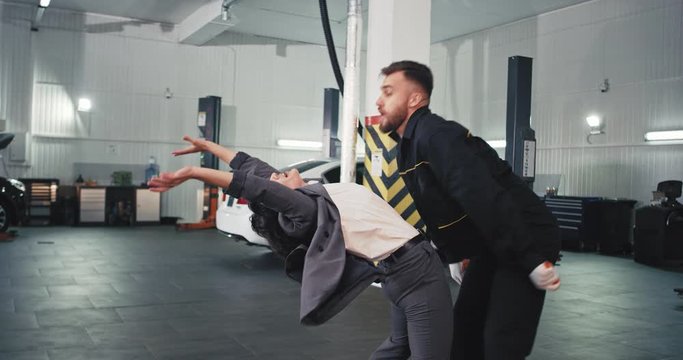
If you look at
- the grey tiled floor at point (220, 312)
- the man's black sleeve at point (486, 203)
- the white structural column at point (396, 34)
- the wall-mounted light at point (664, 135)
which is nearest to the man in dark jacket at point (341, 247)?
the man's black sleeve at point (486, 203)

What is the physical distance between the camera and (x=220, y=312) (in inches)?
190

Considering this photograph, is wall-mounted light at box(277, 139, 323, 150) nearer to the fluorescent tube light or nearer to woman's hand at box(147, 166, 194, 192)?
the fluorescent tube light

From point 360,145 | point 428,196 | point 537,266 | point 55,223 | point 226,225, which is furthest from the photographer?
point 360,145

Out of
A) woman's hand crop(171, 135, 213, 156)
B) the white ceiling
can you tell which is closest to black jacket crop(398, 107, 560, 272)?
woman's hand crop(171, 135, 213, 156)

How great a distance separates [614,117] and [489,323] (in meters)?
9.89

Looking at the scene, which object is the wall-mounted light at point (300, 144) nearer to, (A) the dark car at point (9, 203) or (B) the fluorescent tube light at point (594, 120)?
(A) the dark car at point (9, 203)

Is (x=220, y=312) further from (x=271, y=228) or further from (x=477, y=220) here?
(x=477, y=220)

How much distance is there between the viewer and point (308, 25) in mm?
13508

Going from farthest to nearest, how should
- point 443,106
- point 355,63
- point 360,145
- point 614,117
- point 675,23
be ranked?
point 360,145 → point 443,106 → point 614,117 → point 675,23 → point 355,63

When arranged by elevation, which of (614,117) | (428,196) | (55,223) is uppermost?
(614,117)

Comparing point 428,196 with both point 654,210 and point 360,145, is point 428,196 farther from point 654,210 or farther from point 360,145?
point 360,145

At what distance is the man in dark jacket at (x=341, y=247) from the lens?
6.15ft

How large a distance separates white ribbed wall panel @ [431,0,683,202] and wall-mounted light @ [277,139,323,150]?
158 inches

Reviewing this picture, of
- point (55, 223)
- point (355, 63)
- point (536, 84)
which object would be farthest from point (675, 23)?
point (55, 223)
